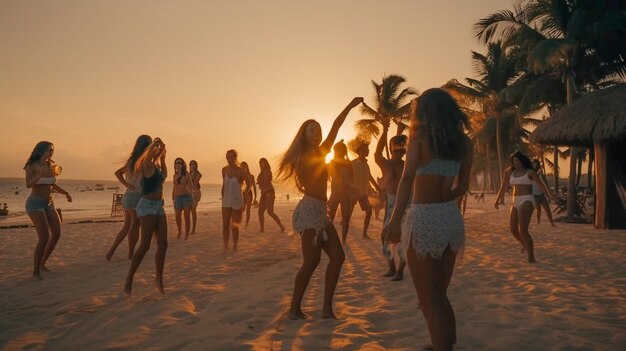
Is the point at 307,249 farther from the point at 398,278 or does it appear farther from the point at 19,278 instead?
the point at 19,278

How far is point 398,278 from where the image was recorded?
5.47 metres

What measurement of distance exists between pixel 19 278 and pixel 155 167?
119 inches

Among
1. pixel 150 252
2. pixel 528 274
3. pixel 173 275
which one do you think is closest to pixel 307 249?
pixel 173 275

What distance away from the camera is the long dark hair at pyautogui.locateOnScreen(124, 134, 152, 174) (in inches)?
195

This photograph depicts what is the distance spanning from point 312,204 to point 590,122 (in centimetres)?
1195

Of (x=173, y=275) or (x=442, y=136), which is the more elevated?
(x=442, y=136)

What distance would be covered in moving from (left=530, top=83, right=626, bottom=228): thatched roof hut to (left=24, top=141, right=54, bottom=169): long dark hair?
13.7m

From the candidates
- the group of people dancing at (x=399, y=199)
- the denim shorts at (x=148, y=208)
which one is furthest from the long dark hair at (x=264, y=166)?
the denim shorts at (x=148, y=208)

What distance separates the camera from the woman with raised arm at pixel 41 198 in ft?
19.0

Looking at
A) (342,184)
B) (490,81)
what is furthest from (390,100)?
(342,184)

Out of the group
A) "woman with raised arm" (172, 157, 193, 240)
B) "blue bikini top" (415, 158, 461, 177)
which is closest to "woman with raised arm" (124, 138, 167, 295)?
"blue bikini top" (415, 158, 461, 177)

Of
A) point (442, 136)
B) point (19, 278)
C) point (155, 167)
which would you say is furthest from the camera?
point (19, 278)

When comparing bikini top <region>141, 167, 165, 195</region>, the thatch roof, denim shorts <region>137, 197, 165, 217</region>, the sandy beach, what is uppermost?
the thatch roof

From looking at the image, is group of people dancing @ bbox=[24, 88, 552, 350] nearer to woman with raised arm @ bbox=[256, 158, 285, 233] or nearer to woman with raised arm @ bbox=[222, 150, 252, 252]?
woman with raised arm @ bbox=[222, 150, 252, 252]
